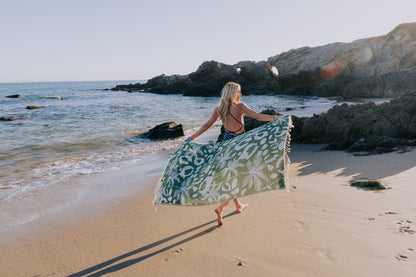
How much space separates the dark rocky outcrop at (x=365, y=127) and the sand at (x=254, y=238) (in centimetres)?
150

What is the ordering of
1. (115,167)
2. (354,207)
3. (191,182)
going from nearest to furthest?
1. (191,182)
2. (354,207)
3. (115,167)

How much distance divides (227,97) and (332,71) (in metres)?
42.6

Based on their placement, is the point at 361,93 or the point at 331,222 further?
the point at 361,93

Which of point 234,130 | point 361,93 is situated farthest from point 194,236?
point 361,93

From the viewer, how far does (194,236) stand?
378 cm

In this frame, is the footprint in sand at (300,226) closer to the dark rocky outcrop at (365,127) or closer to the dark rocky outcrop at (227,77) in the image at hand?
the dark rocky outcrop at (365,127)

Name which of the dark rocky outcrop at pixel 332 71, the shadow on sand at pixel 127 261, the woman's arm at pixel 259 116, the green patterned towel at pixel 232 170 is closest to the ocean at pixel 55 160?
the shadow on sand at pixel 127 261

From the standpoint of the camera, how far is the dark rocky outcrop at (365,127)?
6741 millimetres

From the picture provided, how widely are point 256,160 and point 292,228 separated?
3.36 ft

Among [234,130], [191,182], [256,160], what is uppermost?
[234,130]

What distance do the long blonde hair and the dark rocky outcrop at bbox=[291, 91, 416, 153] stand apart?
416 centimetres

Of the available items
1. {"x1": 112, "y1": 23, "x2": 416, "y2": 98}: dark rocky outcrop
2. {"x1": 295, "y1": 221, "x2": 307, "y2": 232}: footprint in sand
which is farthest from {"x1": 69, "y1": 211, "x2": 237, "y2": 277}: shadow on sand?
{"x1": 112, "y1": 23, "x2": 416, "y2": 98}: dark rocky outcrop

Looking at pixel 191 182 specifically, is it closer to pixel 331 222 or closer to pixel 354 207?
pixel 331 222

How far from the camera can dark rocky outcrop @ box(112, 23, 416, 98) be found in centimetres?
2733
